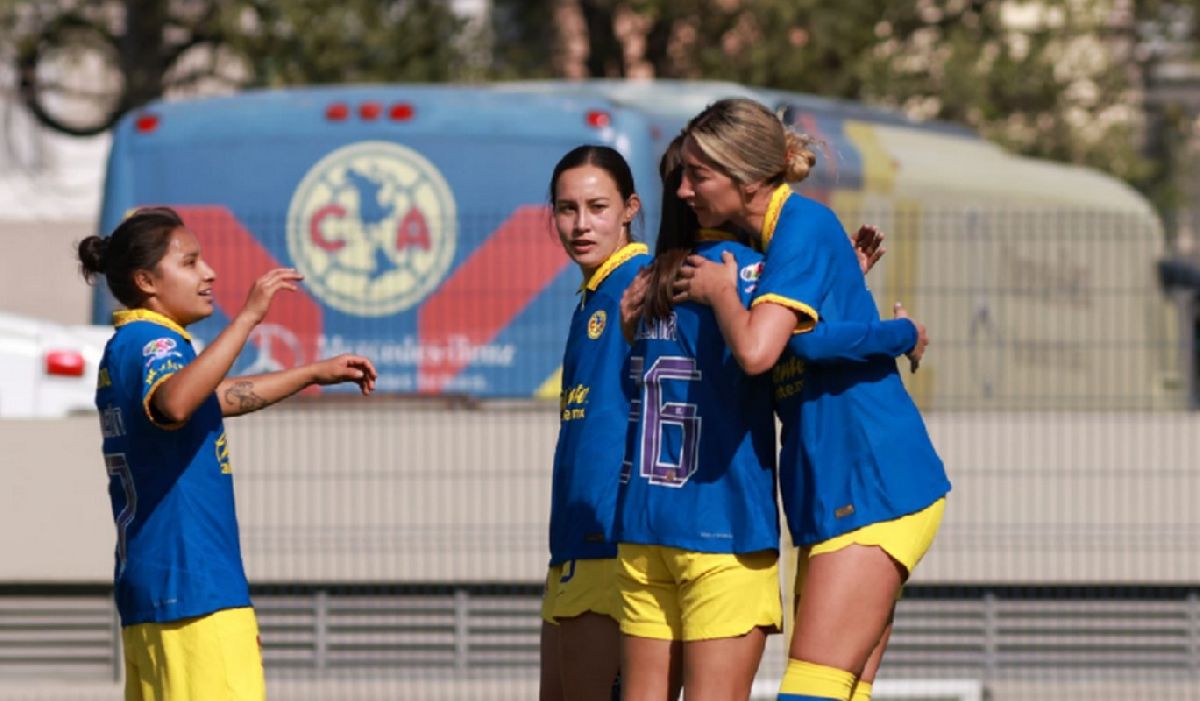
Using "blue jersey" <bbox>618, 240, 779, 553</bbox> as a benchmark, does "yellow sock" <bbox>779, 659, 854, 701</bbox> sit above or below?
below

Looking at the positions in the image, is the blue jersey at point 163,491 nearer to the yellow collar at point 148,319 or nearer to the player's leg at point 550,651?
the yellow collar at point 148,319

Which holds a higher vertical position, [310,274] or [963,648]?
[310,274]

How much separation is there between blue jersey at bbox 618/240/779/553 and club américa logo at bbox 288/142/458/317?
23.1 ft

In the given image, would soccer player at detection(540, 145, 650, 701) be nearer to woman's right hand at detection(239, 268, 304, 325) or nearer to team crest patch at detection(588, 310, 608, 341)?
team crest patch at detection(588, 310, 608, 341)

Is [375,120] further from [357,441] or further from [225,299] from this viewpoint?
[357,441]

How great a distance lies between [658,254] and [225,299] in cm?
732

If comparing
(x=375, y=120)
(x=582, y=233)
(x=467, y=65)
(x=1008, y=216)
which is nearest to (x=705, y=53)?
(x=467, y=65)

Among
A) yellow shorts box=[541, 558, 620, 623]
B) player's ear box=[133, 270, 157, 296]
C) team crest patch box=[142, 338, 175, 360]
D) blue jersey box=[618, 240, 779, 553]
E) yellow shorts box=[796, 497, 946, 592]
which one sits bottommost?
yellow shorts box=[541, 558, 620, 623]

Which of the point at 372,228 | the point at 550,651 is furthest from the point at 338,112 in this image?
the point at 550,651

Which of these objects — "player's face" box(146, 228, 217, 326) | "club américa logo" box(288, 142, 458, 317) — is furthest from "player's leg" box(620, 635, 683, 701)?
"club américa logo" box(288, 142, 458, 317)

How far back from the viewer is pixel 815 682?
15.7 feet

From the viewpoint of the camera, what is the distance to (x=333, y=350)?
39.3 feet

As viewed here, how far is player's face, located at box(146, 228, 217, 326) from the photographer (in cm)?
536

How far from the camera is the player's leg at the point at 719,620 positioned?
4.84 meters
